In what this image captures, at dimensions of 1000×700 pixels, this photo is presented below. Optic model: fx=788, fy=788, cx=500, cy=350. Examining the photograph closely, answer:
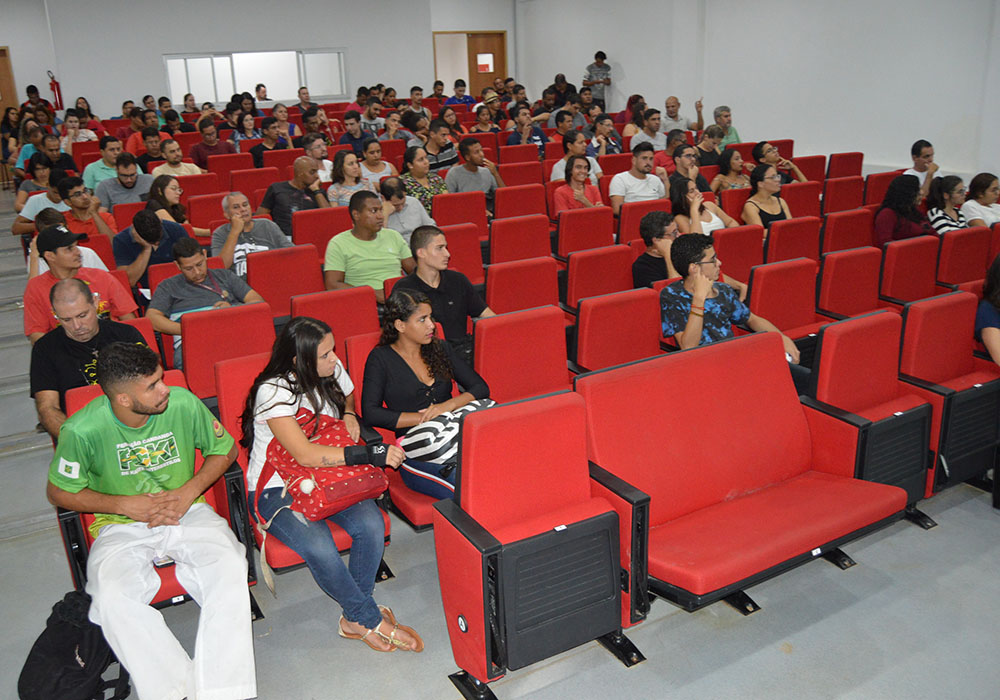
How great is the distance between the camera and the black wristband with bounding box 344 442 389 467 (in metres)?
2.64

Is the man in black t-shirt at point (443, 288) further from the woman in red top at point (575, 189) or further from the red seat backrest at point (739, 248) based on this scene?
the woman in red top at point (575, 189)

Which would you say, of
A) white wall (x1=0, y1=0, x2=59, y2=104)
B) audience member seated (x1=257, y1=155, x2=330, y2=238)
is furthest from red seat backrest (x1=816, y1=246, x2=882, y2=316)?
white wall (x1=0, y1=0, x2=59, y2=104)

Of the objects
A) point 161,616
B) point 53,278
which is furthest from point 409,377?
point 53,278

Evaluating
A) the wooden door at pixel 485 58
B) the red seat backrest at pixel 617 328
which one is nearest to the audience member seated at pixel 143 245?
the red seat backrest at pixel 617 328

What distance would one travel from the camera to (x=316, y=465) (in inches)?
104

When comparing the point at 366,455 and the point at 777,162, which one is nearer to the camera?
the point at 366,455

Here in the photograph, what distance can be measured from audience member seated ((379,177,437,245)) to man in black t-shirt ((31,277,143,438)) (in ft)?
8.28

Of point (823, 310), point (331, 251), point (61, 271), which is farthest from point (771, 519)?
point (61, 271)

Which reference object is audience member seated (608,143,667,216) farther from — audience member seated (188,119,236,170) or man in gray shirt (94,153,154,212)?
audience member seated (188,119,236,170)

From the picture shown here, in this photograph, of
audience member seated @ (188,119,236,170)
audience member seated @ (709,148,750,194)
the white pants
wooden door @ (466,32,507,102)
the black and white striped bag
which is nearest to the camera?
the white pants

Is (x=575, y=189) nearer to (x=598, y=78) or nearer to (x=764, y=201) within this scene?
(x=764, y=201)

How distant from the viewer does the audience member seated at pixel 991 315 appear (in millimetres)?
3562

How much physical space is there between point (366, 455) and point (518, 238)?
3.26 meters

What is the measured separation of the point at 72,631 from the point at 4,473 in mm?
1848
